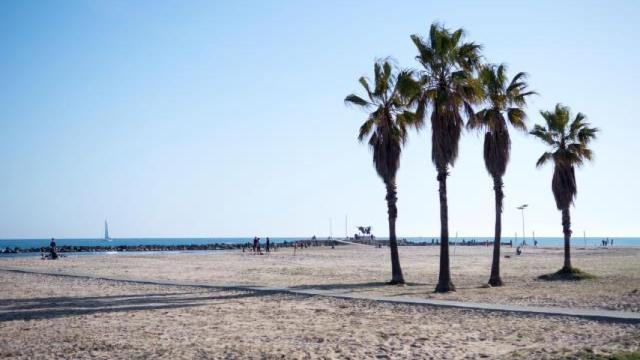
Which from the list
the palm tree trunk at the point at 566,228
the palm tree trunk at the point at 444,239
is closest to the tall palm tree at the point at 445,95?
the palm tree trunk at the point at 444,239

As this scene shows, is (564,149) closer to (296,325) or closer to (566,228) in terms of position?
(566,228)

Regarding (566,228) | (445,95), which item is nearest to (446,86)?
(445,95)

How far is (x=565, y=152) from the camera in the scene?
1216 inches

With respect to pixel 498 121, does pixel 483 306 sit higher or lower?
lower

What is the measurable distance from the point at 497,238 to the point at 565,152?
26.5 feet

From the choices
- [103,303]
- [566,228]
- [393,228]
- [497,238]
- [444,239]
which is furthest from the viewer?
[566,228]

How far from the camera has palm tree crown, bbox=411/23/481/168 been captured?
23.5 m

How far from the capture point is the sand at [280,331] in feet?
40.1

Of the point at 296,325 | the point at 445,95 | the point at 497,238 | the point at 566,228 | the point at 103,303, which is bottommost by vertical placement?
the point at 103,303

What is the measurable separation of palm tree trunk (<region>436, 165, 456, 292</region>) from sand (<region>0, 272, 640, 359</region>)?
4.54 metres

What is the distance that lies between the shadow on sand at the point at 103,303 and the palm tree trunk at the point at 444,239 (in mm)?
6808

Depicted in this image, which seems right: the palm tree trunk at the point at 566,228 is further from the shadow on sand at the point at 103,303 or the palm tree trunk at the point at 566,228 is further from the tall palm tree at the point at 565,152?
the shadow on sand at the point at 103,303

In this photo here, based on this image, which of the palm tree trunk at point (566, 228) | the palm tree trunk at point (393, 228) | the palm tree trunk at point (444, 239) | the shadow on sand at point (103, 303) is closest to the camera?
the shadow on sand at point (103, 303)

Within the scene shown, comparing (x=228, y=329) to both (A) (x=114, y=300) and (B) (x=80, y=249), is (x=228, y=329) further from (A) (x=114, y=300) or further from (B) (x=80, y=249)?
(B) (x=80, y=249)
